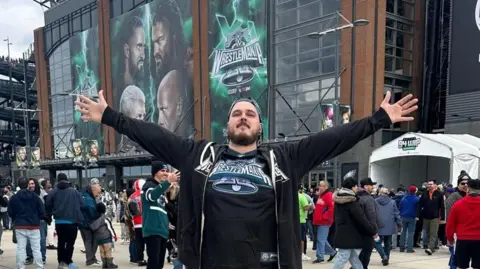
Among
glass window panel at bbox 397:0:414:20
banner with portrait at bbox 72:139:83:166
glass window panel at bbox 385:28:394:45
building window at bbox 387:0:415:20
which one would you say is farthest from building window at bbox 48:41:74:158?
glass window panel at bbox 397:0:414:20

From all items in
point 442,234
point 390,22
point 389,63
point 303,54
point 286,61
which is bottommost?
point 442,234

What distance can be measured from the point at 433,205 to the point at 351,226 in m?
5.65

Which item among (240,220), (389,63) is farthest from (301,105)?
(240,220)

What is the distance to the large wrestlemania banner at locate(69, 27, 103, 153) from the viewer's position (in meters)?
42.4

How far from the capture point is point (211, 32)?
3177 cm

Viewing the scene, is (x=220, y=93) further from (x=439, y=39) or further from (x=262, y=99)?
(x=439, y=39)

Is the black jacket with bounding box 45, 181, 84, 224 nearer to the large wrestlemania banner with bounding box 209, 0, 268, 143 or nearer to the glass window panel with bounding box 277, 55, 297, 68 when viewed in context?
the large wrestlemania banner with bounding box 209, 0, 268, 143

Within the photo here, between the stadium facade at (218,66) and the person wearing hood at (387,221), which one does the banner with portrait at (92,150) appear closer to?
the stadium facade at (218,66)

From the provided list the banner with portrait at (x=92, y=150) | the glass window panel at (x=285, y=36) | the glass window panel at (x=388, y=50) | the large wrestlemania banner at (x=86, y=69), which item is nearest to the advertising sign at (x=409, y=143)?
the glass window panel at (x=388, y=50)

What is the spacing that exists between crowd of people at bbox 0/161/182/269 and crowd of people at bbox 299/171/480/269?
8.24 ft

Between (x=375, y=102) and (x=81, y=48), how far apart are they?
99.6ft

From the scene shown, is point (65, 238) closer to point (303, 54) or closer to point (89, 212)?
point (89, 212)

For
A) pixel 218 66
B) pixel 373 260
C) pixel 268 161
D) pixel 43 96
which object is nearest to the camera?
pixel 268 161

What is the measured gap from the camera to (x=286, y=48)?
2742 cm
